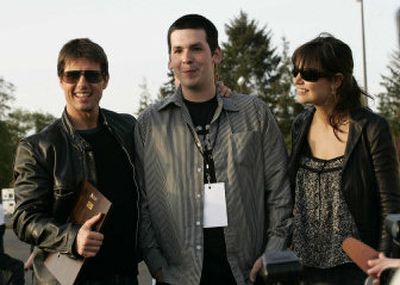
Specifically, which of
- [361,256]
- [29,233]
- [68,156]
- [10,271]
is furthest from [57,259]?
[10,271]

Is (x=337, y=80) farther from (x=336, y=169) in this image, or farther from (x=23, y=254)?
(x=23, y=254)

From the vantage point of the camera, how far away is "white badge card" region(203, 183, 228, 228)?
13.4 feet

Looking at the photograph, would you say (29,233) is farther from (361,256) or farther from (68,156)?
(361,256)

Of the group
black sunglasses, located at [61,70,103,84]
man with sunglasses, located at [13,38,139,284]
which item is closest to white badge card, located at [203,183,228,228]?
man with sunglasses, located at [13,38,139,284]

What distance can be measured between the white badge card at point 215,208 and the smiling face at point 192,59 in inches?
25.6

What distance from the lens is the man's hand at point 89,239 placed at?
12.3ft

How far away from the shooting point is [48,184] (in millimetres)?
4035

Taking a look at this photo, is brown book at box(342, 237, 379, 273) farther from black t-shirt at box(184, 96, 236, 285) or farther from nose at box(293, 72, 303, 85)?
nose at box(293, 72, 303, 85)

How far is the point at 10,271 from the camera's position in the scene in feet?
28.8

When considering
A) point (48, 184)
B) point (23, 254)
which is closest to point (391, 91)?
point (23, 254)

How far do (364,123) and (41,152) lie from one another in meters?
1.86

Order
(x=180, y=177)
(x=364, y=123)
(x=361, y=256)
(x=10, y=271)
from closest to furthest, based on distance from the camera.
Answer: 1. (x=361, y=256)
2. (x=364, y=123)
3. (x=180, y=177)
4. (x=10, y=271)

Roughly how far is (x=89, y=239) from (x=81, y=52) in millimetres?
1221

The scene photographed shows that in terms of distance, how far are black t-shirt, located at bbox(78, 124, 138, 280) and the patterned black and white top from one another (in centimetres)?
102
